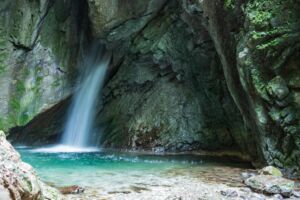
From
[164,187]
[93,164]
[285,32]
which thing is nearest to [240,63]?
[285,32]

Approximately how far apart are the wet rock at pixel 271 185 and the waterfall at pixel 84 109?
13.4m

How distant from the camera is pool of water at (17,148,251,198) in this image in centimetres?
1009

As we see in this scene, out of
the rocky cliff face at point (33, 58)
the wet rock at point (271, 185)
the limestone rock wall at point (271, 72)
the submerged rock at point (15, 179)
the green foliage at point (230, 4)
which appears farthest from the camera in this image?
the rocky cliff face at point (33, 58)

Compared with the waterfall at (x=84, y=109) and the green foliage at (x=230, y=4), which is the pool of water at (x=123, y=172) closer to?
the waterfall at (x=84, y=109)

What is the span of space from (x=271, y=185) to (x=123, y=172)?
15.8ft

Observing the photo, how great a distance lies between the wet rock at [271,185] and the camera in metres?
8.72

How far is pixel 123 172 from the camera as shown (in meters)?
12.1

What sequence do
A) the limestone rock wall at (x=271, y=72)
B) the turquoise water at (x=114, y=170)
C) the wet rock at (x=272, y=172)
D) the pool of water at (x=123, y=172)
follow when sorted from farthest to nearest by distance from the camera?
1. the limestone rock wall at (x=271, y=72)
2. the wet rock at (x=272, y=172)
3. the turquoise water at (x=114, y=170)
4. the pool of water at (x=123, y=172)

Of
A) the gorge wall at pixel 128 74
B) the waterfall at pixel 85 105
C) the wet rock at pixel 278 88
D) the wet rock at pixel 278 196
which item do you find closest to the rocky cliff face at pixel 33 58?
the gorge wall at pixel 128 74

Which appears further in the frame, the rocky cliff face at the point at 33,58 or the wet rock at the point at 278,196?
the rocky cliff face at the point at 33,58

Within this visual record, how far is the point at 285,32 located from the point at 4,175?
30.4ft

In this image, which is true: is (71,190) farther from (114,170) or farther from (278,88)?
(278,88)

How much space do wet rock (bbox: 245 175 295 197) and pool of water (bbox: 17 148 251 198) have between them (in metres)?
0.54

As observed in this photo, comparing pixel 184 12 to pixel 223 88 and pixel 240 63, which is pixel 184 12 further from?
pixel 240 63
